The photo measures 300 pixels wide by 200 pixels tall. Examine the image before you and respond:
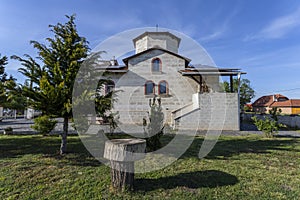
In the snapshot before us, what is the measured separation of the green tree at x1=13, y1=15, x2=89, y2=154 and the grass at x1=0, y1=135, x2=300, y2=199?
4.85 feet

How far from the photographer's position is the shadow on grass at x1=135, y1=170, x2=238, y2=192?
373cm

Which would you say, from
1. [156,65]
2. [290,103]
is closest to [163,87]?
[156,65]

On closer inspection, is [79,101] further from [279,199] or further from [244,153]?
[244,153]

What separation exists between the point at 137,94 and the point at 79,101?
11.1 meters

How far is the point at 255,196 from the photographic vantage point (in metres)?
3.34

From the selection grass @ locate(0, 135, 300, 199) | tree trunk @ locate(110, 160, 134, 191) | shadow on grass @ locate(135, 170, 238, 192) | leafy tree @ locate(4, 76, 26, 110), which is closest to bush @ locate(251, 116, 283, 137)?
grass @ locate(0, 135, 300, 199)

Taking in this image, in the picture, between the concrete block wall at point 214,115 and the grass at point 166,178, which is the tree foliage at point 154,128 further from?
the concrete block wall at point 214,115

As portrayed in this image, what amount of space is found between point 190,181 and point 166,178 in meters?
0.56

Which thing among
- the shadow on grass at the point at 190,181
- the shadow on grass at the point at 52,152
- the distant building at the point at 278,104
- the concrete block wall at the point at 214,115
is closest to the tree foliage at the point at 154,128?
the shadow on grass at the point at 52,152

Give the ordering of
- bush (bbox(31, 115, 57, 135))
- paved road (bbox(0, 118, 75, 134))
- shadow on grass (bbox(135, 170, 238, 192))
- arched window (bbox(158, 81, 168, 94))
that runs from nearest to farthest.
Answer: shadow on grass (bbox(135, 170, 238, 192)), bush (bbox(31, 115, 57, 135)), paved road (bbox(0, 118, 75, 134)), arched window (bbox(158, 81, 168, 94))

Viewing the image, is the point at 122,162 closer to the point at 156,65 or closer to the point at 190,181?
the point at 190,181

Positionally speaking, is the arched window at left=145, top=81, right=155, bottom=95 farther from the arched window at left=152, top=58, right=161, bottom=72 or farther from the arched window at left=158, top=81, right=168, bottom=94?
the arched window at left=152, top=58, right=161, bottom=72

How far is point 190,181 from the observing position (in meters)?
3.97

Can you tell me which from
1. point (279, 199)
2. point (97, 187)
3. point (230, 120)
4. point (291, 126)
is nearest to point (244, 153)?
point (279, 199)
